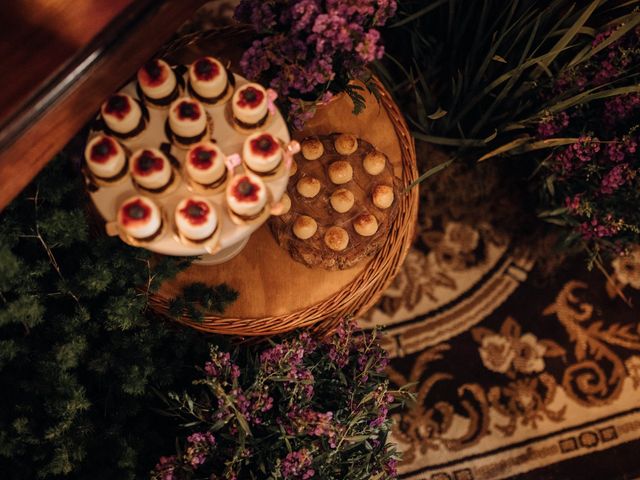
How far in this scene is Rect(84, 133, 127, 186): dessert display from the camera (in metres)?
0.77

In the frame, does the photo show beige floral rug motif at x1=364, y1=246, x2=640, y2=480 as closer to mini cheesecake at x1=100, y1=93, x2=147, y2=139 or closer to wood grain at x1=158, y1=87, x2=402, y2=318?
wood grain at x1=158, y1=87, x2=402, y2=318

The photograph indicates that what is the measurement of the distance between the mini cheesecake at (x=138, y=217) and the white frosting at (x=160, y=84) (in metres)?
0.17

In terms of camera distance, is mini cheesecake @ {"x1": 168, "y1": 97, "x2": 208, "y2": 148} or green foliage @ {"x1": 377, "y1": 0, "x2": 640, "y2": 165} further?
green foliage @ {"x1": 377, "y1": 0, "x2": 640, "y2": 165}

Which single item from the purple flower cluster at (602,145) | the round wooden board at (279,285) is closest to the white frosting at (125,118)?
the round wooden board at (279,285)

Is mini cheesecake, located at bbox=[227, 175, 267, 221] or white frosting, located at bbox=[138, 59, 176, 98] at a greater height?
white frosting, located at bbox=[138, 59, 176, 98]

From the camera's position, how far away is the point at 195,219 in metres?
0.75

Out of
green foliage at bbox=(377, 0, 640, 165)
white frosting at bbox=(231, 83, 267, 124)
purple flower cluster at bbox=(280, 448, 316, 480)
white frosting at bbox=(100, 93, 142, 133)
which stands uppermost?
green foliage at bbox=(377, 0, 640, 165)

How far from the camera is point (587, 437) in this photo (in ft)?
4.54

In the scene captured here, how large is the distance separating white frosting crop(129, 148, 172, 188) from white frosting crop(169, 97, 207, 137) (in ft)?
0.15

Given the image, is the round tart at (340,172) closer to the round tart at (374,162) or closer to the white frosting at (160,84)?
the round tart at (374,162)

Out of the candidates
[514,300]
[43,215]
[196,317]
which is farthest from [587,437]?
[43,215]

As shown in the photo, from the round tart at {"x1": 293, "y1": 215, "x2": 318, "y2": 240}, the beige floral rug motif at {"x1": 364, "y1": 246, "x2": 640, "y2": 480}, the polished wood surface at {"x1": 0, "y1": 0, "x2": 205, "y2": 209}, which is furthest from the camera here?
the beige floral rug motif at {"x1": 364, "y1": 246, "x2": 640, "y2": 480}

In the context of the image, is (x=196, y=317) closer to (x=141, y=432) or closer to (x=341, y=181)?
(x=141, y=432)

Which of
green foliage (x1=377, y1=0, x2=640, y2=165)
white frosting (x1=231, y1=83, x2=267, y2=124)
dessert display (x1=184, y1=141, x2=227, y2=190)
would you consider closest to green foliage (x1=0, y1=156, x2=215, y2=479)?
dessert display (x1=184, y1=141, x2=227, y2=190)
